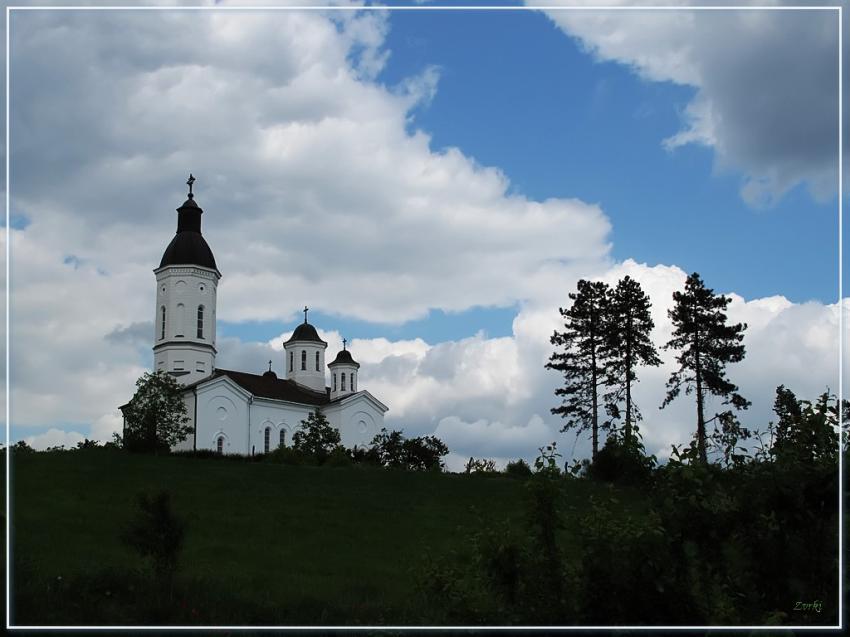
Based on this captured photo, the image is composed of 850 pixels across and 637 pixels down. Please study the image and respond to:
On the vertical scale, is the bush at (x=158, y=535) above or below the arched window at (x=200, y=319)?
below

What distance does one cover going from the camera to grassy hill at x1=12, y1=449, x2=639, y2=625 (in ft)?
33.2

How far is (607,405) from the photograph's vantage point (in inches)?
384

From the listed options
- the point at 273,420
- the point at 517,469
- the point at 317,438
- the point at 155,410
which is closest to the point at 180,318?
the point at 273,420

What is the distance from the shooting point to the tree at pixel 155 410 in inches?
1624

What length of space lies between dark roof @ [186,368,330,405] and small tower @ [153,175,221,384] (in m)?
1.82

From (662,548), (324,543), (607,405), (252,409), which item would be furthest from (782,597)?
(252,409)

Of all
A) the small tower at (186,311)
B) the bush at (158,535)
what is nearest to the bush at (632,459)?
the bush at (158,535)

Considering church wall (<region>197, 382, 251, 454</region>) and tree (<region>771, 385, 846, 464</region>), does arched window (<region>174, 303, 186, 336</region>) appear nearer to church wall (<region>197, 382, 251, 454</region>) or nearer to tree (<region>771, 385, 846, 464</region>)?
church wall (<region>197, 382, 251, 454</region>)

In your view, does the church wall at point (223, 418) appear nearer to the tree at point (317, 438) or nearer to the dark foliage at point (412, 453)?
the tree at point (317, 438)

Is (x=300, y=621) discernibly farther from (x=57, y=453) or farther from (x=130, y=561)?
(x=57, y=453)

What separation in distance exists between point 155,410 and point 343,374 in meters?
27.3

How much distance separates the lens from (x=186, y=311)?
58781mm

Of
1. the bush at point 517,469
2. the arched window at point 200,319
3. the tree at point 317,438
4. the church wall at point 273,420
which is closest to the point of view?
the bush at point 517,469

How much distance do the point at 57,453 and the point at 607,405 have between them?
2698 cm
